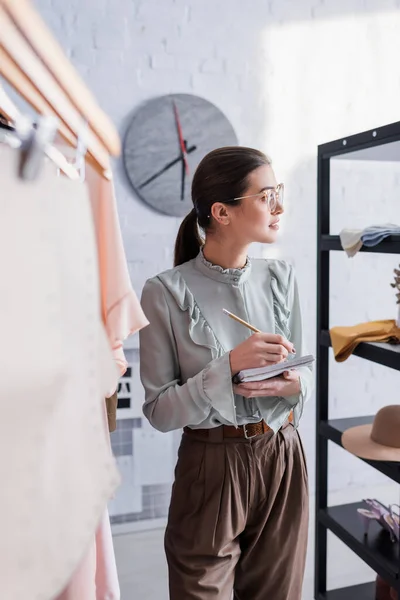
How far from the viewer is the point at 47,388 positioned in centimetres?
51

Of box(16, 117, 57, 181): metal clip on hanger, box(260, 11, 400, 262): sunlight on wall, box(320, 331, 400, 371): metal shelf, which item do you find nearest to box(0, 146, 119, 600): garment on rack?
box(16, 117, 57, 181): metal clip on hanger

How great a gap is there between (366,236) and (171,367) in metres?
0.69

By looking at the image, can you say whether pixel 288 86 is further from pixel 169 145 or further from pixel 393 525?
pixel 393 525

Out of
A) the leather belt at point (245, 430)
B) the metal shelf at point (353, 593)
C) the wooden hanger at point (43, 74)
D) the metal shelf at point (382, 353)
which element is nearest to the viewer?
the wooden hanger at point (43, 74)

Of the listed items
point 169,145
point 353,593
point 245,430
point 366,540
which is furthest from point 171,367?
point 169,145

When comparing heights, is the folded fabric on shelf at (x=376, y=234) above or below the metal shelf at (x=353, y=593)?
above

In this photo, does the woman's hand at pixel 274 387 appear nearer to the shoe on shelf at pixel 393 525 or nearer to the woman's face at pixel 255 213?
the woman's face at pixel 255 213

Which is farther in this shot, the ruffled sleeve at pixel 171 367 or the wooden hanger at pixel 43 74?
the ruffled sleeve at pixel 171 367

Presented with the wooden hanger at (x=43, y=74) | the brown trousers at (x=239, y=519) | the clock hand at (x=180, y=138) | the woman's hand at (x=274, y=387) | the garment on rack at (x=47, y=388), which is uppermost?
the clock hand at (x=180, y=138)

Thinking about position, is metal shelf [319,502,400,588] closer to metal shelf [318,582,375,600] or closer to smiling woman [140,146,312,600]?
metal shelf [318,582,375,600]

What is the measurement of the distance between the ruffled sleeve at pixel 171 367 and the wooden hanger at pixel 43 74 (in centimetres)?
63

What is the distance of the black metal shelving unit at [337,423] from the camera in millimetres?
1607

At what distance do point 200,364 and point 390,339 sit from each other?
0.65 metres

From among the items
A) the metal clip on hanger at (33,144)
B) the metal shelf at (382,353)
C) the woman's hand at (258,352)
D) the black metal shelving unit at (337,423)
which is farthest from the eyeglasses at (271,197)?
the metal clip on hanger at (33,144)
